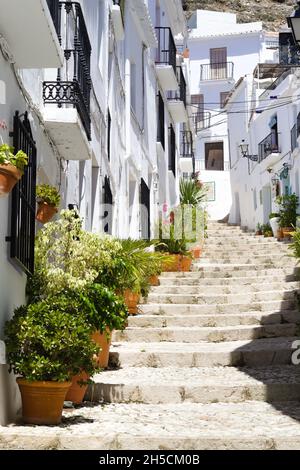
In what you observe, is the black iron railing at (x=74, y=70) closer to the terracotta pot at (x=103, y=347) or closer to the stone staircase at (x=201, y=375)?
the terracotta pot at (x=103, y=347)

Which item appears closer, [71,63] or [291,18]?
[291,18]

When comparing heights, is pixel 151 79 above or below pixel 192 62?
below

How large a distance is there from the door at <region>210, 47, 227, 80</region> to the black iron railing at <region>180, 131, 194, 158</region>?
46.9ft

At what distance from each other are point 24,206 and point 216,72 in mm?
37436

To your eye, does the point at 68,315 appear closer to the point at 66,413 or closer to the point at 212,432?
the point at 66,413

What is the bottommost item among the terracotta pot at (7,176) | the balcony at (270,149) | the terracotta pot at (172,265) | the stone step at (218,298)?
the stone step at (218,298)

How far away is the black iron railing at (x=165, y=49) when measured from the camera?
65.6 ft

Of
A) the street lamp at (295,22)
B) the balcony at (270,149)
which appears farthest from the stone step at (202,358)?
the balcony at (270,149)

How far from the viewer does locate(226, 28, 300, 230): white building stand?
24.2 metres

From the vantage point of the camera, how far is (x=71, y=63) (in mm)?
9695

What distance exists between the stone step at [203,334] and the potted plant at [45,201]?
8.86 feet

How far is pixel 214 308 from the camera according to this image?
37.0ft
